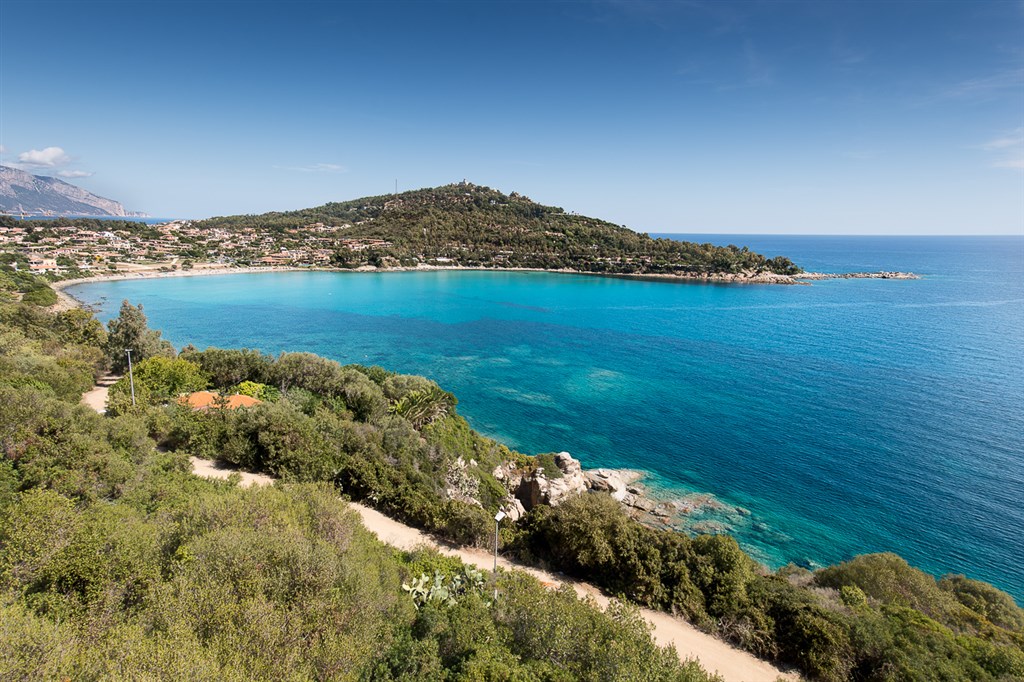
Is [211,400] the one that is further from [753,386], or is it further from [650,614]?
[753,386]

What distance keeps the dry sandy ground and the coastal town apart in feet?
283

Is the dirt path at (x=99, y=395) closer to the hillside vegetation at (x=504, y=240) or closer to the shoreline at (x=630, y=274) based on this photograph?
the shoreline at (x=630, y=274)

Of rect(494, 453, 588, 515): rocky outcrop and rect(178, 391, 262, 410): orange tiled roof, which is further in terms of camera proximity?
rect(178, 391, 262, 410): orange tiled roof

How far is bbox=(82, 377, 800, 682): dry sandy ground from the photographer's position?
31.8 ft

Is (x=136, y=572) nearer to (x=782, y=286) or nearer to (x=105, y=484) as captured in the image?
(x=105, y=484)

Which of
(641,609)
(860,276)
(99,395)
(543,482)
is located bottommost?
(543,482)

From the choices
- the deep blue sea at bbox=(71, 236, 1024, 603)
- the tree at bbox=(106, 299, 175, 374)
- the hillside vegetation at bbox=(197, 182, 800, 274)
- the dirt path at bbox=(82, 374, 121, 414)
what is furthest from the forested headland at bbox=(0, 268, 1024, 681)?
the hillside vegetation at bbox=(197, 182, 800, 274)

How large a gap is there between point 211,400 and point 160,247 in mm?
112927

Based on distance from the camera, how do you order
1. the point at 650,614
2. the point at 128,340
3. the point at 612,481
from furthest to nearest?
the point at 128,340, the point at 612,481, the point at 650,614

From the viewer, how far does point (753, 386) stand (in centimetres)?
3397

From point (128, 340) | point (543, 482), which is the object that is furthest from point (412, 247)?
point (543, 482)

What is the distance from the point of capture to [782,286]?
89938mm

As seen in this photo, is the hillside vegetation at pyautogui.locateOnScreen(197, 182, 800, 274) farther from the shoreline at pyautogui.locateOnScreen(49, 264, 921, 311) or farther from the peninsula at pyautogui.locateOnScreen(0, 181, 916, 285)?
the shoreline at pyautogui.locateOnScreen(49, 264, 921, 311)

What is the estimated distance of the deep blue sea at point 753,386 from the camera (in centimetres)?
1933
